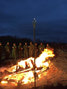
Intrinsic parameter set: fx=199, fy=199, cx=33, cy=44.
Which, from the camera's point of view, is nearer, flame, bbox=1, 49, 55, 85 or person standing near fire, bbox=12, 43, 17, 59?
flame, bbox=1, 49, 55, 85

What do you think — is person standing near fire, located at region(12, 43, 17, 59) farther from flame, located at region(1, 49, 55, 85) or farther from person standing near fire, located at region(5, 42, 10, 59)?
flame, located at region(1, 49, 55, 85)

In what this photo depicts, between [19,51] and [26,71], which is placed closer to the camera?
[26,71]

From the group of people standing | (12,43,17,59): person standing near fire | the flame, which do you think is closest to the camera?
the flame

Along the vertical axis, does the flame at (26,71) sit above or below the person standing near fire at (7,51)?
below

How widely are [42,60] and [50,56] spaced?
725mm

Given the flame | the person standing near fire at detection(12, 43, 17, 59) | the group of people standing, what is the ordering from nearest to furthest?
the flame, the person standing near fire at detection(12, 43, 17, 59), the group of people standing

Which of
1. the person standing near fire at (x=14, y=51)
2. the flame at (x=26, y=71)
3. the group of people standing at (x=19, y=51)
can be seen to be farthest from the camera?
the group of people standing at (x=19, y=51)

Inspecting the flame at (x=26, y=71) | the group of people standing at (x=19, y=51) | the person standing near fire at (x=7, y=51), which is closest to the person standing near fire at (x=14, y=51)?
the group of people standing at (x=19, y=51)

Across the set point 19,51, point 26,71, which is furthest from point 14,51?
point 26,71

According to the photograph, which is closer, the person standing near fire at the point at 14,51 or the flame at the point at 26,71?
the flame at the point at 26,71

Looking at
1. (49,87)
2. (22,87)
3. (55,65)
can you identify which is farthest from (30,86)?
(55,65)

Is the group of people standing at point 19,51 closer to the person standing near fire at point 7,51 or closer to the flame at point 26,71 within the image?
the person standing near fire at point 7,51

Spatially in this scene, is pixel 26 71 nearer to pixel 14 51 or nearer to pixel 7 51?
pixel 14 51

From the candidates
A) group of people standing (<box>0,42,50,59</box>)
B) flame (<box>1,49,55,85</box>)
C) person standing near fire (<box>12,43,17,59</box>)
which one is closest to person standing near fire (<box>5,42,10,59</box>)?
group of people standing (<box>0,42,50,59</box>)
